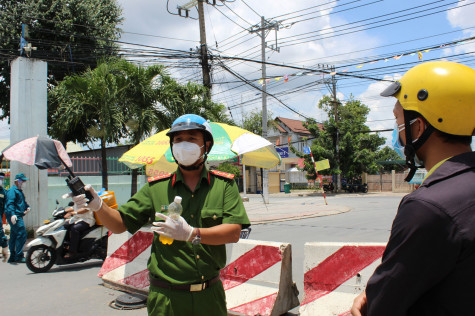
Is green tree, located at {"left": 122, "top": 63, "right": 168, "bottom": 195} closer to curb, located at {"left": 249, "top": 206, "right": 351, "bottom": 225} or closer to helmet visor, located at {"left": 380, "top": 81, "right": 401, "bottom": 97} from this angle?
curb, located at {"left": 249, "top": 206, "right": 351, "bottom": 225}

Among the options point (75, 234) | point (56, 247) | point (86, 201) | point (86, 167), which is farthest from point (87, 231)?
point (86, 167)

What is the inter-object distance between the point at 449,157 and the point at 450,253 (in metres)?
0.38

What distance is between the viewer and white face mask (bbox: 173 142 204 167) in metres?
2.50

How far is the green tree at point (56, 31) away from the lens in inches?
756

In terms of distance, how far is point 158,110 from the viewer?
42.3 feet

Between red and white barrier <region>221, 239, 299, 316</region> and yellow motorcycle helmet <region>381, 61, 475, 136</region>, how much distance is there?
3076 mm

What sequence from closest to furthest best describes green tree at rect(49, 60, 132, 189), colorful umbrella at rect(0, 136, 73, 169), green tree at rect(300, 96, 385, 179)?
colorful umbrella at rect(0, 136, 73, 169) → green tree at rect(49, 60, 132, 189) → green tree at rect(300, 96, 385, 179)

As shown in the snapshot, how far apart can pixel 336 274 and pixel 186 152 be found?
2.27m

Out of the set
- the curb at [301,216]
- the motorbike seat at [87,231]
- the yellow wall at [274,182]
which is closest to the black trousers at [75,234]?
the motorbike seat at [87,231]

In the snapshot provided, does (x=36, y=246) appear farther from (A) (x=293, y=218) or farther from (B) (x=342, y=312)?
(A) (x=293, y=218)

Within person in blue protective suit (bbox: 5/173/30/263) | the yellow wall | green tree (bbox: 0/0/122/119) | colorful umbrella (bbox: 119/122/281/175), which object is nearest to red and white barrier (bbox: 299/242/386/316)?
colorful umbrella (bbox: 119/122/281/175)

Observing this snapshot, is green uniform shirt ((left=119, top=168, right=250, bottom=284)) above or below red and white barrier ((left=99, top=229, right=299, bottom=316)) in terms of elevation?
above

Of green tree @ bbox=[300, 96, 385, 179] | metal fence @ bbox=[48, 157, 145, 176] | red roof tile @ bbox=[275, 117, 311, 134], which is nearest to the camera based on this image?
metal fence @ bbox=[48, 157, 145, 176]

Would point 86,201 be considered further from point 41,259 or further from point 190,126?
point 41,259
